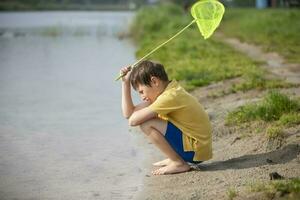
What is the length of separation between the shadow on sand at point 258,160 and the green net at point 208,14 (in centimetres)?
118

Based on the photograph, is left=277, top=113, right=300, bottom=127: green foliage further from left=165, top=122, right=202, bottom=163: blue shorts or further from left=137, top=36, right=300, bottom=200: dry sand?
left=165, top=122, right=202, bottom=163: blue shorts

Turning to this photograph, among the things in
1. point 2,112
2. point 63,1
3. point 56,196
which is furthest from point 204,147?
point 63,1

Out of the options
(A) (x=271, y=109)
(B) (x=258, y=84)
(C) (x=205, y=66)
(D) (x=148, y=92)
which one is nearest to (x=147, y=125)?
(D) (x=148, y=92)

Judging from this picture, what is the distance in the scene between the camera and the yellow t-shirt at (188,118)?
5.41 m

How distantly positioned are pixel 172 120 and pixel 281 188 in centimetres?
134

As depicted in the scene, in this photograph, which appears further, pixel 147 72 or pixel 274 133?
pixel 274 133

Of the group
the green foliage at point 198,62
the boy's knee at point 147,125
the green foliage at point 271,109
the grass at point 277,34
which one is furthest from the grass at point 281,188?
the grass at point 277,34

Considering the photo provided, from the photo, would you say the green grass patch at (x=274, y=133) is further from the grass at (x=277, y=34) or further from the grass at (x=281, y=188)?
the grass at (x=277, y=34)

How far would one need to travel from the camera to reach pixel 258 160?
18.4 feet

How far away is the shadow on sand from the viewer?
5500 millimetres

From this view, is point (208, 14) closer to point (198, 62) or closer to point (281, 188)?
point (281, 188)

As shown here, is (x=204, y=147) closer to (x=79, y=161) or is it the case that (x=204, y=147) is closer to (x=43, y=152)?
(x=79, y=161)

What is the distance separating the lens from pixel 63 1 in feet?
228

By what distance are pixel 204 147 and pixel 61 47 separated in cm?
1707
